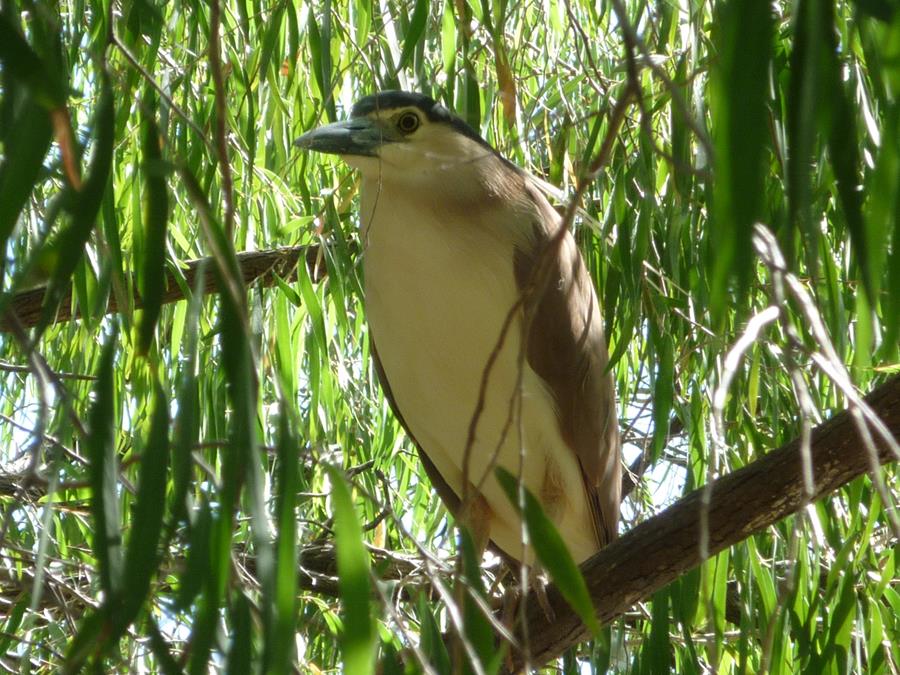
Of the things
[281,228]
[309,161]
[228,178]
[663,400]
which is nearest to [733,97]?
[228,178]

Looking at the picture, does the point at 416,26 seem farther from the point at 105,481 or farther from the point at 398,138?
the point at 105,481

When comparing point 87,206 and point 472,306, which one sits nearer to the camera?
point 87,206

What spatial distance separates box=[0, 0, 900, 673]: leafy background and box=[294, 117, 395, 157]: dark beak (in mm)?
→ 70

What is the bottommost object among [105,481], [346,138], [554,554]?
[554,554]

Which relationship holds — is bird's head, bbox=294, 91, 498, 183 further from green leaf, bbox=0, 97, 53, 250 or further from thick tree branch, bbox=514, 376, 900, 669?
green leaf, bbox=0, 97, 53, 250

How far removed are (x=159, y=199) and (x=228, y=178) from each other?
9 centimetres

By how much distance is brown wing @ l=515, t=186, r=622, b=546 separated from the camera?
2.37 meters

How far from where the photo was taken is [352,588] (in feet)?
2.68

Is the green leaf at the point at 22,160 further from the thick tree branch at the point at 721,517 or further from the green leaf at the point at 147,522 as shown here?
the thick tree branch at the point at 721,517

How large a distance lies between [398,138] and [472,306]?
36cm

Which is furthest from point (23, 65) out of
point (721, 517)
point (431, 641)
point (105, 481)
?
point (721, 517)

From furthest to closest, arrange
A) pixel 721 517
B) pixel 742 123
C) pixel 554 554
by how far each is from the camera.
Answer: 1. pixel 721 517
2. pixel 554 554
3. pixel 742 123

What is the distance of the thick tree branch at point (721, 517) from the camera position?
1.59 meters

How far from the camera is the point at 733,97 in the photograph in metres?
0.63
